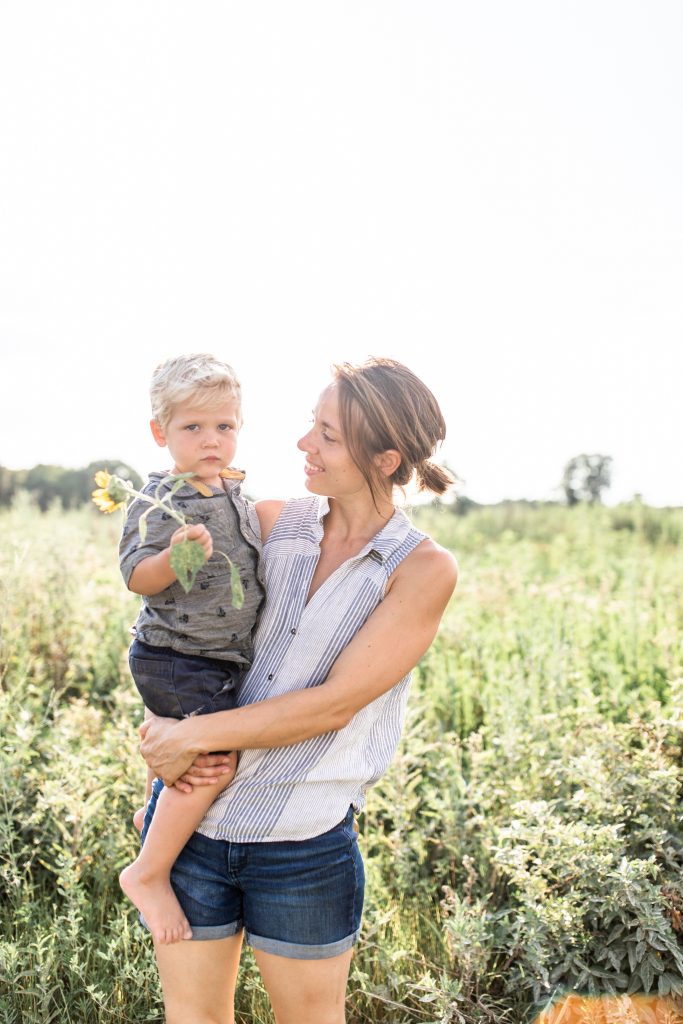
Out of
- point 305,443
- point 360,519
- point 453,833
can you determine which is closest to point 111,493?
point 305,443

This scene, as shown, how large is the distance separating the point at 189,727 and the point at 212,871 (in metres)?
0.35

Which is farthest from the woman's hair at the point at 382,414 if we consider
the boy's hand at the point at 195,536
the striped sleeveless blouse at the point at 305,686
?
the boy's hand at the point at 195,536

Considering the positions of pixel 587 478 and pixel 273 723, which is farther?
pixel 587 478

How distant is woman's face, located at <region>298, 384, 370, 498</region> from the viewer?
210 centimetres

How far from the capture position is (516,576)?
6.73m

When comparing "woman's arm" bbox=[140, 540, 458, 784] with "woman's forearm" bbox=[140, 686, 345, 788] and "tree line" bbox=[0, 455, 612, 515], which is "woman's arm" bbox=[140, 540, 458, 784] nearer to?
"woman's forearm" bbox=[140, 686, 345, 788]

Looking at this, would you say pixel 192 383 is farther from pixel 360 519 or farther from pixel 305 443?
pixel 360 519

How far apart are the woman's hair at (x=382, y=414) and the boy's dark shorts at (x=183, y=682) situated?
567 mm

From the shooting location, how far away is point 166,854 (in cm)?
201

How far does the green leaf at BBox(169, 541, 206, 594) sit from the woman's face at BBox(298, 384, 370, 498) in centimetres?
36

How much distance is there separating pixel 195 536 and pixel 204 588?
22 cm

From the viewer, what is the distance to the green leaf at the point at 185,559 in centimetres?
190

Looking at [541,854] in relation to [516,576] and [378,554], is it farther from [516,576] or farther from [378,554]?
[516,576]

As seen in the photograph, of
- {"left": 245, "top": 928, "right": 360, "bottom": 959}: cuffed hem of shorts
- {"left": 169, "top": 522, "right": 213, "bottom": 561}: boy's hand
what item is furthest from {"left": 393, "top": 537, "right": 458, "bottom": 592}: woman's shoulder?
{"left": 245, "top": 928, "right": 360, "bottom": 959}: cuffed hem of shorts
